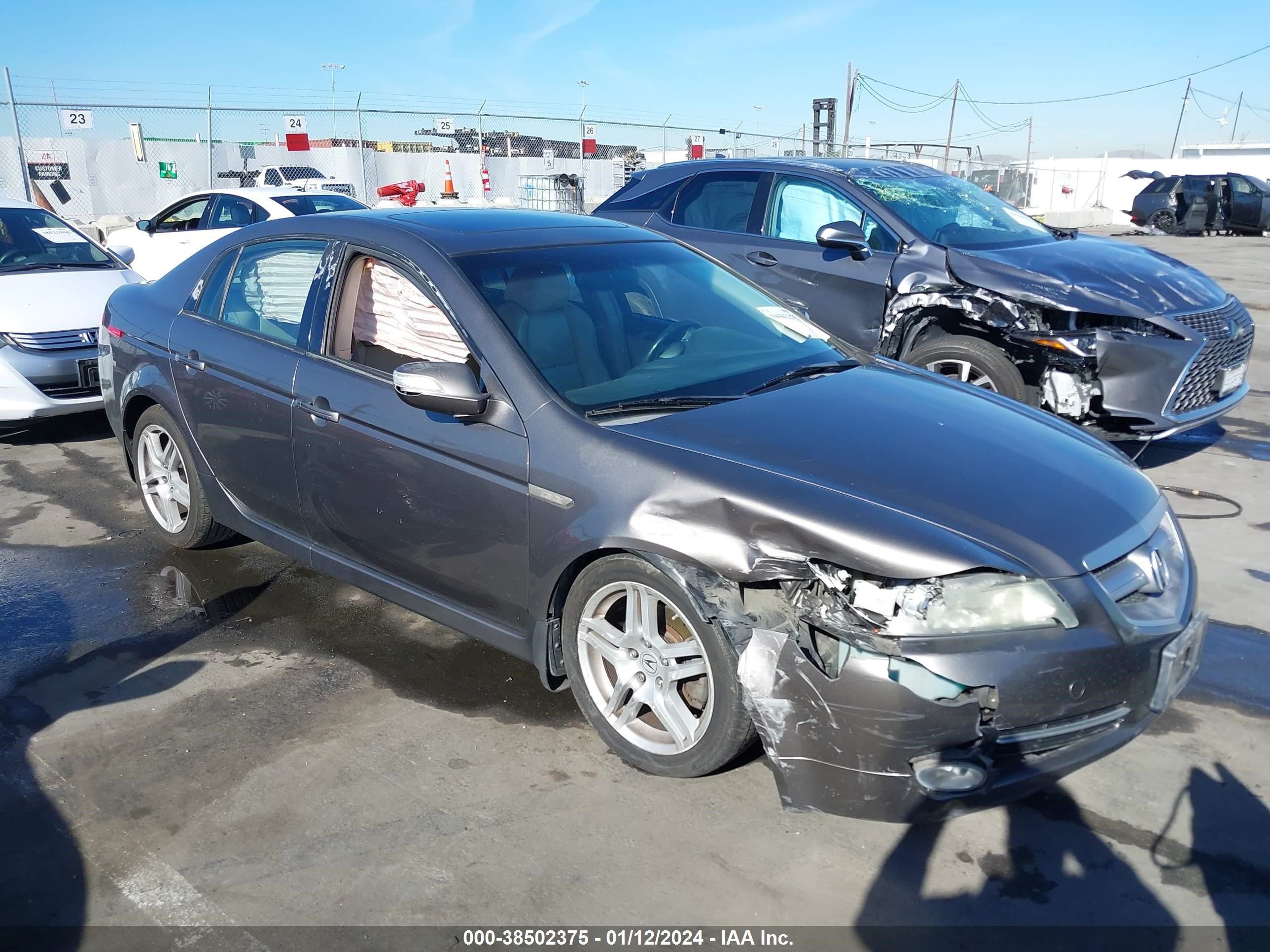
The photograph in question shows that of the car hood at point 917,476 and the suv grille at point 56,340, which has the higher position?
the car hood at point 917,476

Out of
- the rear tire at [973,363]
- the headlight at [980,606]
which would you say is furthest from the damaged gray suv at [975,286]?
the headlight at [980,606]

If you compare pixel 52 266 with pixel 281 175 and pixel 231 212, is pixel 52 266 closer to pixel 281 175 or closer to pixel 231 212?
pixel 231 212

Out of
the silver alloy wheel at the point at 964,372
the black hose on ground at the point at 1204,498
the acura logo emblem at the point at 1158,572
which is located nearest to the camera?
the acura logo emblem at the point at 1158,572

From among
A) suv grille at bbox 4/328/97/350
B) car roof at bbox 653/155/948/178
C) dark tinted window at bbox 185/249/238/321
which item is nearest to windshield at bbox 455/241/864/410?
dark tinted window at bbox 185/249/238/321

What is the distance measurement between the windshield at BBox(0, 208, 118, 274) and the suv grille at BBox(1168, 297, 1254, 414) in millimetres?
7781

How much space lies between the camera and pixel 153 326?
4.77 metres

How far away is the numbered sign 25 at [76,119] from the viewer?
15.8 metres

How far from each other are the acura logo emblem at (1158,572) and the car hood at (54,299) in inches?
250

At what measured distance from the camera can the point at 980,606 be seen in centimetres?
255

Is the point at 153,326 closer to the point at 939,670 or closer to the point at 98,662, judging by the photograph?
the point at 98,662

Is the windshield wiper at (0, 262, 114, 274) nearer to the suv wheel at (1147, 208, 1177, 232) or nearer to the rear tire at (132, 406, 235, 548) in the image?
the rear tire at (132, 406, 235, 548)

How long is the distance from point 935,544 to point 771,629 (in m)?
0.48

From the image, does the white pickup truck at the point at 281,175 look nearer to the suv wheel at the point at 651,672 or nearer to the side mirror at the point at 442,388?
the side mirror at the point at 442,388

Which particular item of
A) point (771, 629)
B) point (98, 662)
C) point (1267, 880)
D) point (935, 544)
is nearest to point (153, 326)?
point (98, 662)
